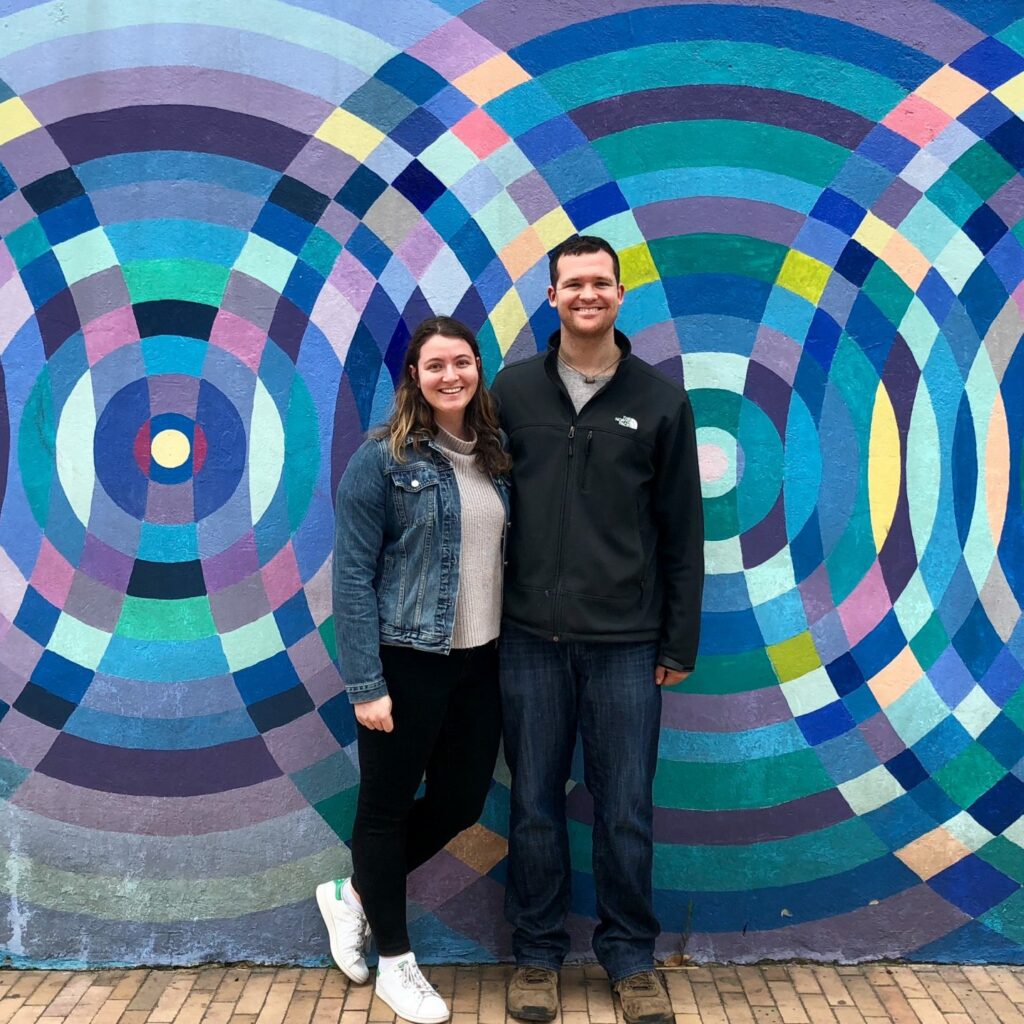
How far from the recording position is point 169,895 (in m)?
3.53

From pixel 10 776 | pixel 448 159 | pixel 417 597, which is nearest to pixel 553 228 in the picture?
pixel 448 159

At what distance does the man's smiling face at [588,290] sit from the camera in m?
2.97

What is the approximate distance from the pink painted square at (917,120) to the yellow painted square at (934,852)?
2296 mm

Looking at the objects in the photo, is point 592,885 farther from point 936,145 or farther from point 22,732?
point 936,145

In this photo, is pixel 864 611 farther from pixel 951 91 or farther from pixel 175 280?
pixel 175 280

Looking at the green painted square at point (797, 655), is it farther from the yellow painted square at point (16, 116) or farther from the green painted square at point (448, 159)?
the yellow painted square at point (16, 116)

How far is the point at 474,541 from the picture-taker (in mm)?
3016

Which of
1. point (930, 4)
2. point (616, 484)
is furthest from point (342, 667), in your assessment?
point (930, 4)

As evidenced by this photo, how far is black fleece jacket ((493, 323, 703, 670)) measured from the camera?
303 cm

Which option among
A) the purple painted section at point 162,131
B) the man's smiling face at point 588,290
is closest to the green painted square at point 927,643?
the man's smiling face at point 588,290

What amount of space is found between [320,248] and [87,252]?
0.76m

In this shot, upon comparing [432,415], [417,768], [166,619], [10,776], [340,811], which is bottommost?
[340,811]

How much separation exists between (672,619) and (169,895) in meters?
1.94

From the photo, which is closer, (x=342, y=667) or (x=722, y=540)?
(x=342, y=667)
